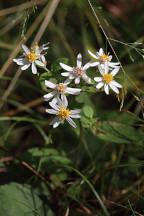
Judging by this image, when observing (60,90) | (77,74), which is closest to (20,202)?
(60,90)

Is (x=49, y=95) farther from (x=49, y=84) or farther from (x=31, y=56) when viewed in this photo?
(x=31, y=56)

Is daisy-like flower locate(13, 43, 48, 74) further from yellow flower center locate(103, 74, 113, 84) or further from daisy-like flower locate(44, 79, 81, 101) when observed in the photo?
yellow flower center locate(103, 74, 113, 84)

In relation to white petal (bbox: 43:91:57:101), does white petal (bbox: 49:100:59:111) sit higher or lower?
lower

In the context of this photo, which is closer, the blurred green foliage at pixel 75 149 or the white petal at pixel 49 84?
the white petal at pixel 49 84

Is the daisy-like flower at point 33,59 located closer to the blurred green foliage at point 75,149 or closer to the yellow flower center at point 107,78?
the blurred green foliage at point 75,149

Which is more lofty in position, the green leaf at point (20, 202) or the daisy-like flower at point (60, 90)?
the daisy-like flower at point (60, 90)

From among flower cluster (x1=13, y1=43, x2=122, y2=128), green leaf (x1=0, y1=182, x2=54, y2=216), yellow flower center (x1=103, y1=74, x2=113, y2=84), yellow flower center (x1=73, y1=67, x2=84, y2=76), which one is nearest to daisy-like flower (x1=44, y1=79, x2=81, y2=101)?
flower cluster (x1=13, y1=43, x2=122, y2=128)

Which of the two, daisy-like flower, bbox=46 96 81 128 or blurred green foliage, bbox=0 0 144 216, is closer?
daisy-like flower, bbox=46 96 81 128

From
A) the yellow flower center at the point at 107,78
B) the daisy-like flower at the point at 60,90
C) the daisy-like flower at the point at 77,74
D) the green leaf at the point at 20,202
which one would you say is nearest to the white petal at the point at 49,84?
the daisy-like flower at the point at 60,90

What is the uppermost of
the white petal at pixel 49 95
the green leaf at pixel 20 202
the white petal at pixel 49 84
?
the white petal at pixel 49 84

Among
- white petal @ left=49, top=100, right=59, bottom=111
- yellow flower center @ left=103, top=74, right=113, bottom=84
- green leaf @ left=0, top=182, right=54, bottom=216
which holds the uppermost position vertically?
yellow flower center @ left=103, top=74, right=113, bottom=84
